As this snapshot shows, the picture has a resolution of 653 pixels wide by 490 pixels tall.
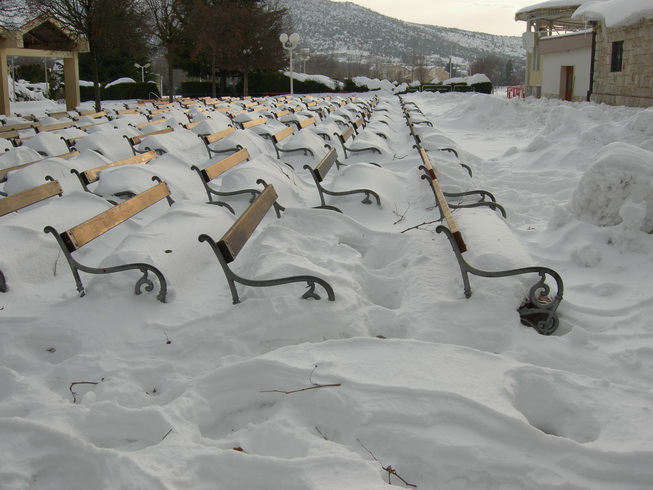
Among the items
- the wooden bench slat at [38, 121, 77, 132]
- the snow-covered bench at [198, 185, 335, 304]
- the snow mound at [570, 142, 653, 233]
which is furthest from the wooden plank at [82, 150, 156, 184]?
the wooden bench slat at [38, 121, 77, 132]

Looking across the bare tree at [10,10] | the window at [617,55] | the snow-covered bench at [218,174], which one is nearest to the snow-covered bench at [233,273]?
the snow-covered bench at [218,174]

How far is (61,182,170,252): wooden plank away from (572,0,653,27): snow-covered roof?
15.8m

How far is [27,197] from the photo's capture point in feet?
17.6

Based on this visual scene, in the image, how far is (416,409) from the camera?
8.72ft

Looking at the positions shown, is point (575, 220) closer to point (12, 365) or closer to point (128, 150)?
point (12, 365)

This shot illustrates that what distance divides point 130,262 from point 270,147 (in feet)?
22.8

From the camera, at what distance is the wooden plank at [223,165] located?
626 centimetres

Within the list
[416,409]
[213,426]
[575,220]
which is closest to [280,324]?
[213,426]

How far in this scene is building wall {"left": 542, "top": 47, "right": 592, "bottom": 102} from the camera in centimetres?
2492

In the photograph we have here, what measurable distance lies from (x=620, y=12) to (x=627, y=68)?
1887 mm

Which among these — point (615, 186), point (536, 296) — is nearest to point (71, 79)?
point (615, 186)

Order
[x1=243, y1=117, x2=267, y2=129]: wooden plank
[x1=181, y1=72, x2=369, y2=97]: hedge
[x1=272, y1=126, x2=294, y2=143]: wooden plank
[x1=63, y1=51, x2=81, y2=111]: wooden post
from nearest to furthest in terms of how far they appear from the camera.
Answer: [x1=272, y1=126, x2=294, y2=143]: wooden plank
[x1=243, y1=117, x2=267, y2=129]: wooden plank
[x1=63, y1=51, x2=81, y2=111]: wooden post
[x1=181, y1=72, x2=369, y2=97]: hedge

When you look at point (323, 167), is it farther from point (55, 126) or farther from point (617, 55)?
point (617, 55)

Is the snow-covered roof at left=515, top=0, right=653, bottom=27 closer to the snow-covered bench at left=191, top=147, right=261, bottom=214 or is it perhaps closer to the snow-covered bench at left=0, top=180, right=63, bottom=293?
the snow-covered bench at left=191, top=147, right=261, bottom=214
